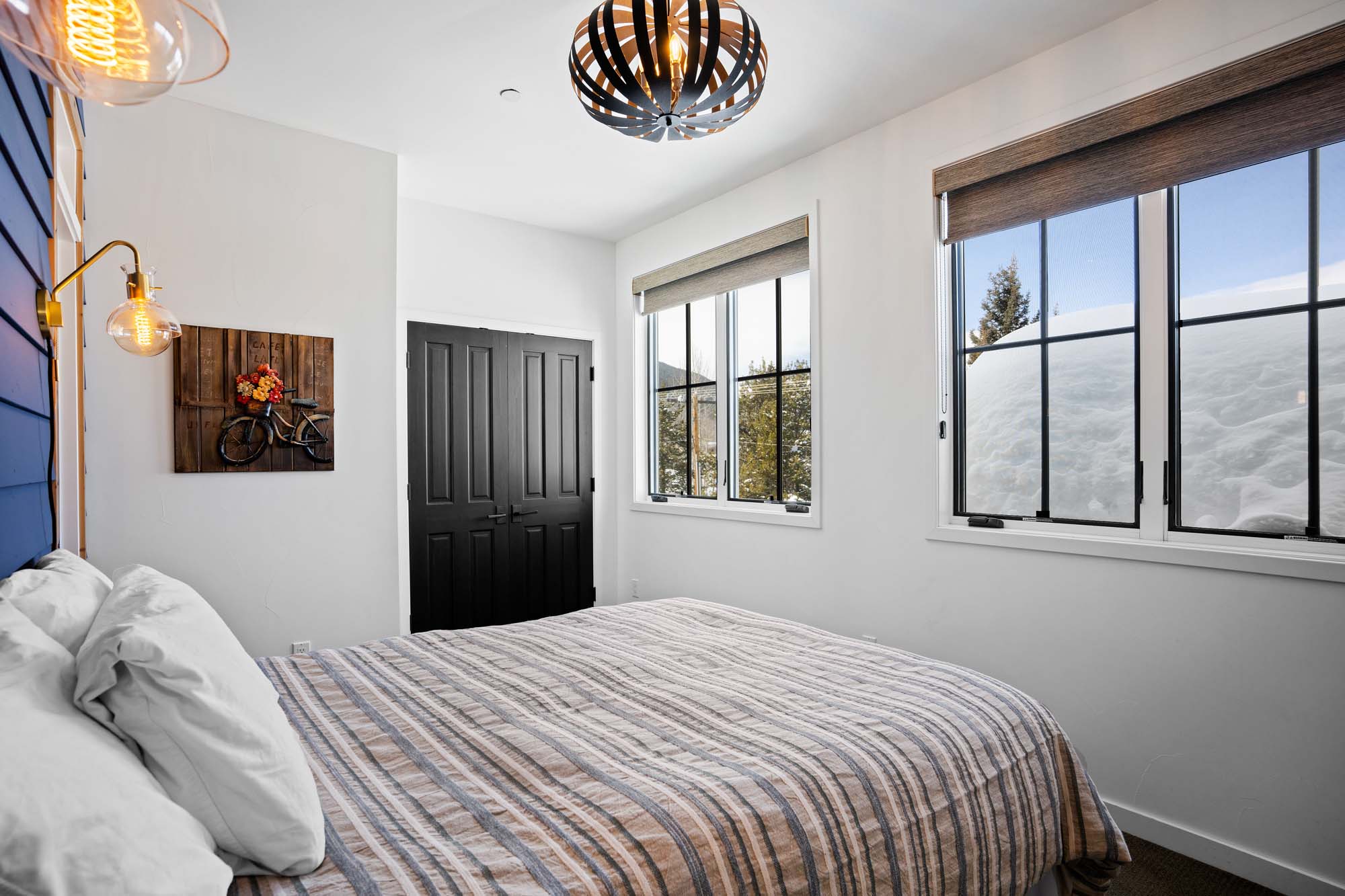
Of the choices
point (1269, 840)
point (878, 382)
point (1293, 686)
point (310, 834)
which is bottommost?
point (1269, 840)

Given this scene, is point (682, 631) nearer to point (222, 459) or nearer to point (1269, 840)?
point (1269, 840)

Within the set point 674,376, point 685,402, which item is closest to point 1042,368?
point 685,402

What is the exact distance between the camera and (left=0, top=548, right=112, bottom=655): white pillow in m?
1.10

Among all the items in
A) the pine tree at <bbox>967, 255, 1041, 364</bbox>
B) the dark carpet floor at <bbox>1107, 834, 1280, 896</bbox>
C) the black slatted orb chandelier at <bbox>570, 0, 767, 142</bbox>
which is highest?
the black slatted orb chandelier at <bbox>570, 0, 767, 142</bbox>

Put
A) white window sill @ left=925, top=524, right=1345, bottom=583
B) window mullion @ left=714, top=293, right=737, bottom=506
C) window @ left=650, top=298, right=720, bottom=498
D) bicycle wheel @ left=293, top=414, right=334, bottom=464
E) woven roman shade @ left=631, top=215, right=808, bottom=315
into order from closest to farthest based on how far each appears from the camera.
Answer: white window sill @ left=925, top=524, right=1345, bottom=583 < bicycle wheel @ left=293, top=414, right=334, bottom=464 < woven roman shade @ left=631, top=215, right=808, bottom=315 < window mullion @ left=714, top=293, right=737, bottom=506 < window @ left=650, top=298, right=720, bottom=498

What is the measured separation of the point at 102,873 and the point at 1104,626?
9.18ft

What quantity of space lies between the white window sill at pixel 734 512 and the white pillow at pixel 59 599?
288cm

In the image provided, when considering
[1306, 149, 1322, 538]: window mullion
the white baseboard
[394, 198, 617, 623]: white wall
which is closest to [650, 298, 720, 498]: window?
[394, 198, 617, 623]: white wall

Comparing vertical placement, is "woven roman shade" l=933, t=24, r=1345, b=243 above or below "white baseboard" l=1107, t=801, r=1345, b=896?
above

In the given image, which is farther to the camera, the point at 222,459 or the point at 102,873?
the point at 222,459

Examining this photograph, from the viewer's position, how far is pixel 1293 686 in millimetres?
2104

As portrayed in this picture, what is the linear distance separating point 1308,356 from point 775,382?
2.28m

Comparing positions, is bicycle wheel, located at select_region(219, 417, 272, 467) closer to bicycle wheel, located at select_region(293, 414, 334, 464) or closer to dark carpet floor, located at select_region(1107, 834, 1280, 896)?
bicycle wheel, located at select_region(293, 414, 334, 464)

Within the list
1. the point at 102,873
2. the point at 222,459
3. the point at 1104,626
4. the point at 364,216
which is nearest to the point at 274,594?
the point at 222,459
